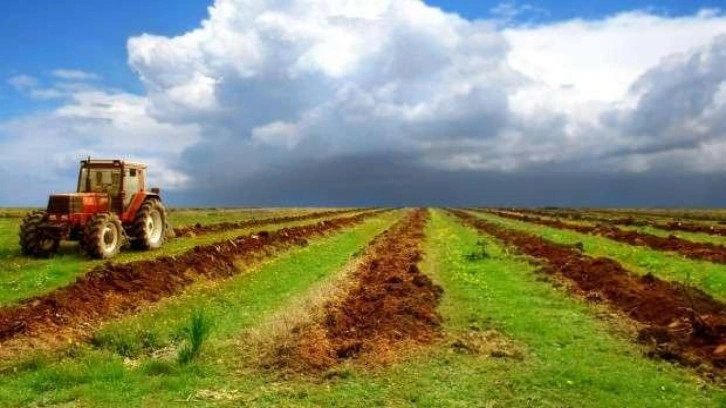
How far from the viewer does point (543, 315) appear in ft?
48.3

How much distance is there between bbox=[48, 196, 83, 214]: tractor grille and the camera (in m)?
24.3

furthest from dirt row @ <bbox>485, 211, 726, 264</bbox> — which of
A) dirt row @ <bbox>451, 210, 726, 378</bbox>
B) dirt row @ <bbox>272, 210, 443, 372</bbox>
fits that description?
dirt row @ <bbox>272, 210, 443, 372</bbox>

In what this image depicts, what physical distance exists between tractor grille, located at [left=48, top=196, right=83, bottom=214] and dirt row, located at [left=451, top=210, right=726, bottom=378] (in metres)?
15.9

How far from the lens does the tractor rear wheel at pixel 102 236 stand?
77.2 ft

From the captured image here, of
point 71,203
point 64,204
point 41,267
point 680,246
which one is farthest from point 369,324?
point 680,246

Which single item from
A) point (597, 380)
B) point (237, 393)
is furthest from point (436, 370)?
point (237, 393)

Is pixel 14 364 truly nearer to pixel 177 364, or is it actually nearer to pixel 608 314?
pixel 177 364

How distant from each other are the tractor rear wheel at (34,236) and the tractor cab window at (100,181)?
194 centimetres

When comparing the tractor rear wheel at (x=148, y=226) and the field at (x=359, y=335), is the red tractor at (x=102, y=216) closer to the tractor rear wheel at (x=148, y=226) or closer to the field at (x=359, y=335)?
the tractor rear wheel at (x=148, y=226)

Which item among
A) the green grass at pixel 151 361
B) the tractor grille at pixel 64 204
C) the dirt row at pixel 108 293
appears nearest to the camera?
the green grass at pixel 151 361

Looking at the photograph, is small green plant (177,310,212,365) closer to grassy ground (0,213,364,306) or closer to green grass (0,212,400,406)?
green grass (0,212,400,406)

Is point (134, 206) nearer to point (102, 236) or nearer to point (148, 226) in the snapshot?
point (148, 226)

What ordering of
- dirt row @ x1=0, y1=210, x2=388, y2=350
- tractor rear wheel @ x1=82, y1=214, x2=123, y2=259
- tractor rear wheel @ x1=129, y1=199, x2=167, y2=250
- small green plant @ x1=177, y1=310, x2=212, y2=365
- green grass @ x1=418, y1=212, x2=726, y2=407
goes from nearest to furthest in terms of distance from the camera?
green grass @ x1=418, y1=212, x2=726, y2=407 → small green plant @ x1=177, y1=310, x2=212, y2=365 → dirt row @ x1=0, y1=210, x2=388, y2=350 → tractor rear wheel @ x1=82, y1=214, x2=123, y2=259 → tractor rear wheel @ x1=129, y1=199, x2=167, y2=250

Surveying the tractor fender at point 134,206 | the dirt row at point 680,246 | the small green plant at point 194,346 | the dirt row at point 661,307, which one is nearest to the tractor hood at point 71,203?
the tractor fender at point 134,206
